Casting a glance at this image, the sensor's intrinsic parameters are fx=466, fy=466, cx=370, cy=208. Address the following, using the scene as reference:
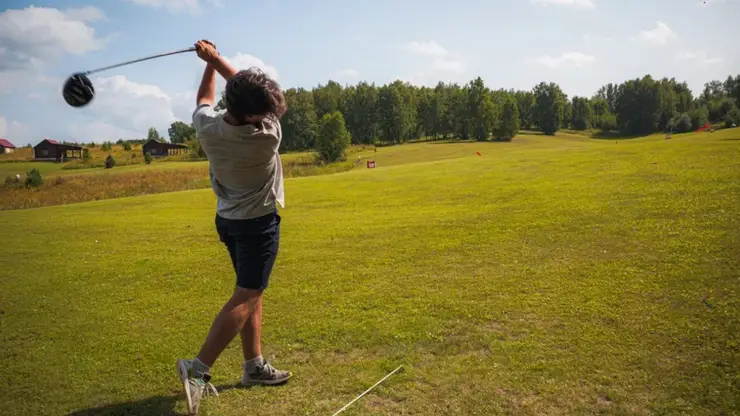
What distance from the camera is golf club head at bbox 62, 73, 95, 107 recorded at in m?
5.10

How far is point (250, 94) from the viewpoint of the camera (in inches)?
149

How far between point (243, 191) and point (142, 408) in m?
A: 2.16

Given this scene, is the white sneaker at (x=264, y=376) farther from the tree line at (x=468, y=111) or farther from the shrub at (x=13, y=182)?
the tree line at (x=468, y=111)

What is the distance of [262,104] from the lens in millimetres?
3846

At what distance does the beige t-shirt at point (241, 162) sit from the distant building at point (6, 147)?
120150 mm

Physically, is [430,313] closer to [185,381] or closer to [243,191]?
[243,191]

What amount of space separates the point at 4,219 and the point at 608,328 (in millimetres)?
22055

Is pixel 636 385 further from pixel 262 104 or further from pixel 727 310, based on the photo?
pixel 262 104

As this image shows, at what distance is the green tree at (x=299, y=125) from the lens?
11531 centimetres

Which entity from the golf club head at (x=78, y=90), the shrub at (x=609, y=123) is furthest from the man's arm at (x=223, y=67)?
the shrub at (x=609, y=123)

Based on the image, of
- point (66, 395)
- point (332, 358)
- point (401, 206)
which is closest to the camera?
point (66, 395)

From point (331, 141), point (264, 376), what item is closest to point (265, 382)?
point (264, 376)

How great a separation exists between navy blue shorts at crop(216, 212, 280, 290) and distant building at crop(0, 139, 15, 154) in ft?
394

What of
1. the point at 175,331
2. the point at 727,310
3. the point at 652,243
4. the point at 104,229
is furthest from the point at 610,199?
the point at 104,229
